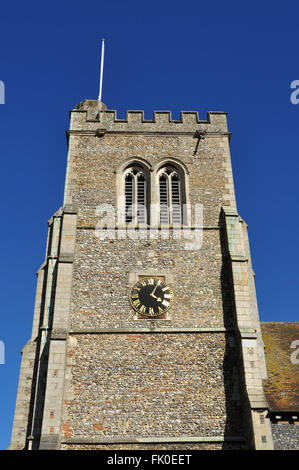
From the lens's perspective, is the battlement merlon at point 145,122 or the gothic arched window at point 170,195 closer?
the gothic arched window at point 170,195

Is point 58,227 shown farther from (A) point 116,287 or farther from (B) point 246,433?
(B) point 246,433

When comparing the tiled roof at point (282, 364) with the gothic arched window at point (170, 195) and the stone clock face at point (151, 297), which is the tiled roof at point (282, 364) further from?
the gothic arched window at point (170, 195)

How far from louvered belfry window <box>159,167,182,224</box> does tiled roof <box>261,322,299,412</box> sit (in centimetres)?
508

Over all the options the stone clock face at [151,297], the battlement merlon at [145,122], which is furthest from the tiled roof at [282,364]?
the battlement merlon at [145,122]

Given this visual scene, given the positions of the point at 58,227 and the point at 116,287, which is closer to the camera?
the point at 116,287

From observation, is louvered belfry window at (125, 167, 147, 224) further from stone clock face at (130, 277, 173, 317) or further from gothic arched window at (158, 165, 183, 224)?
stone clock face at (130, 277, 173, 317)

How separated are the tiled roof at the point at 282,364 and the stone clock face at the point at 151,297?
3.68m

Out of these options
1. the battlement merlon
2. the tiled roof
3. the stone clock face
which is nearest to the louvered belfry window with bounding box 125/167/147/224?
the battlement merlon

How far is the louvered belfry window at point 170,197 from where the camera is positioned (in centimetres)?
1756

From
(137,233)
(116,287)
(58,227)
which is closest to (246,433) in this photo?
(116,287)

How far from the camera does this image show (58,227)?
16.8m

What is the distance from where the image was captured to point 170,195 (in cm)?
1811

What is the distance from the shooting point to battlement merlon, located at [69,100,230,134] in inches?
763

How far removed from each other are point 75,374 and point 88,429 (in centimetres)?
149
